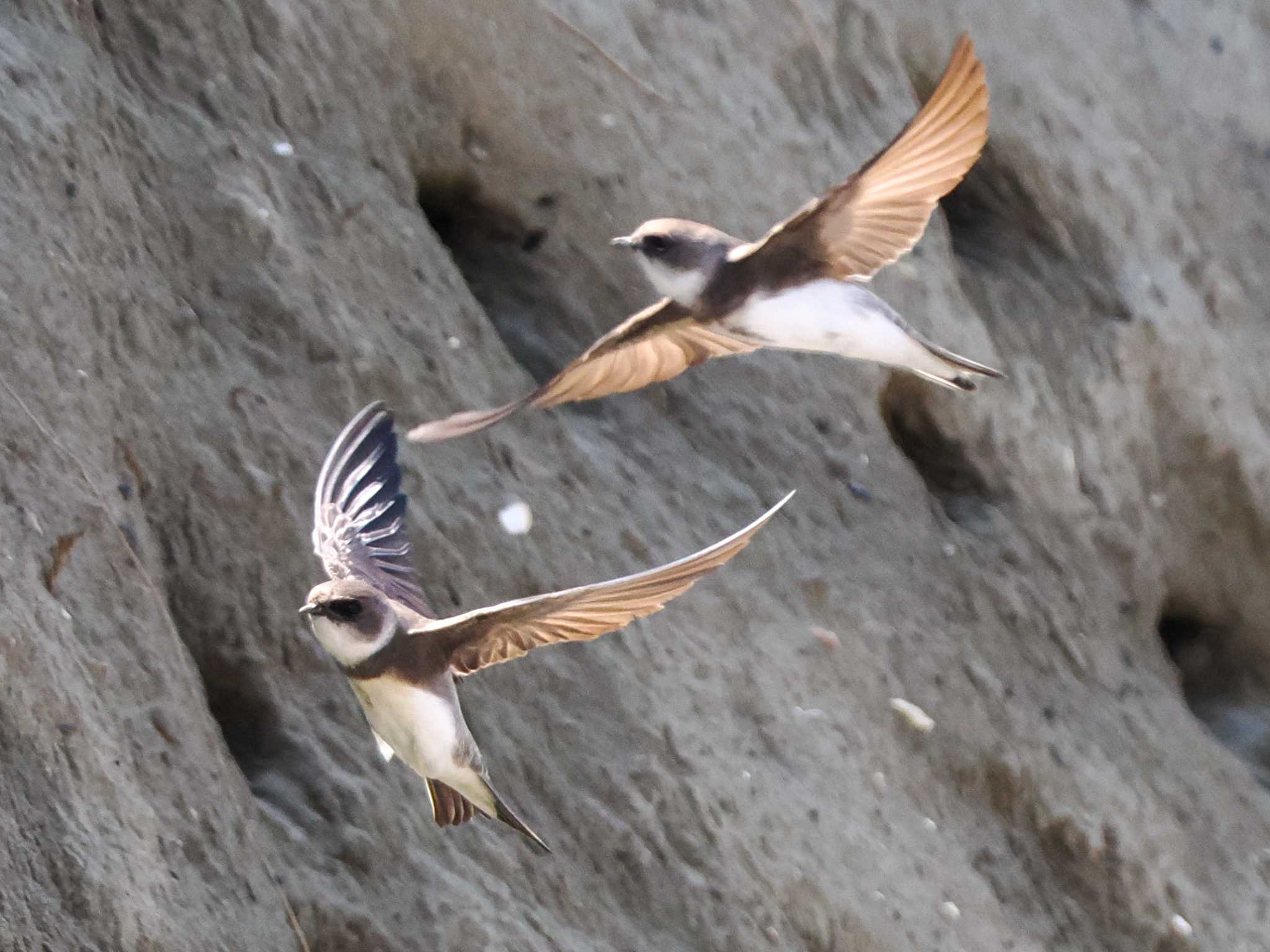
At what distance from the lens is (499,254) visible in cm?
405

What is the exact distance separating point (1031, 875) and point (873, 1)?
6.12ft

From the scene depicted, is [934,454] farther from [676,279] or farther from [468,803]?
[468,803]

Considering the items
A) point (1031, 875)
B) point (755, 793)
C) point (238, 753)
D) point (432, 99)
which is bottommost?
point (1031, 875)

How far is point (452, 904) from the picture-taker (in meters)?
3.04

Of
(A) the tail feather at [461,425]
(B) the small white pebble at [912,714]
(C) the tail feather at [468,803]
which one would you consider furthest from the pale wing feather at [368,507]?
(B) the small white pebble at [912,714]

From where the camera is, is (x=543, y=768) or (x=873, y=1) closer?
(x=543, y=768)

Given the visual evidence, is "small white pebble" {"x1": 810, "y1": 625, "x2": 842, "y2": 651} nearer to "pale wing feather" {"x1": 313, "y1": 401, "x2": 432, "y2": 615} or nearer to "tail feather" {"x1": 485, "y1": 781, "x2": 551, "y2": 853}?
"pale wing feather" {"x1": 313, "y1": 401, "x2": 432, "y2": 615}

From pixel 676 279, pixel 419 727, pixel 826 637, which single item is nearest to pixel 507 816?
pixel 419 727

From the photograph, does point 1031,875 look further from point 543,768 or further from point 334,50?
point 334,50

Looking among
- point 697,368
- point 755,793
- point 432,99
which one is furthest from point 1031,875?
point 432,99

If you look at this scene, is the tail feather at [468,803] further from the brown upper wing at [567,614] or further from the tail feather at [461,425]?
the tail feather at [461,425]

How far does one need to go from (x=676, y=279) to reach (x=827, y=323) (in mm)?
208

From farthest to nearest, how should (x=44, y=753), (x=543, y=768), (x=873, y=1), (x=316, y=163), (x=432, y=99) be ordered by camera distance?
(x=873, y=1) < (x=432, y=99) < (x=316, y=163) < (x=543, y=768) < (x=44, y=753)

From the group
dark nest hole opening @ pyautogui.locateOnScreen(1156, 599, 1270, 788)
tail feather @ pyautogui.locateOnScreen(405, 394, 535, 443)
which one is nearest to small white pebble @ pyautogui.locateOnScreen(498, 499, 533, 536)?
tail feather @ pyautogui.locateOnScreen(405, 394, 535, 443)
